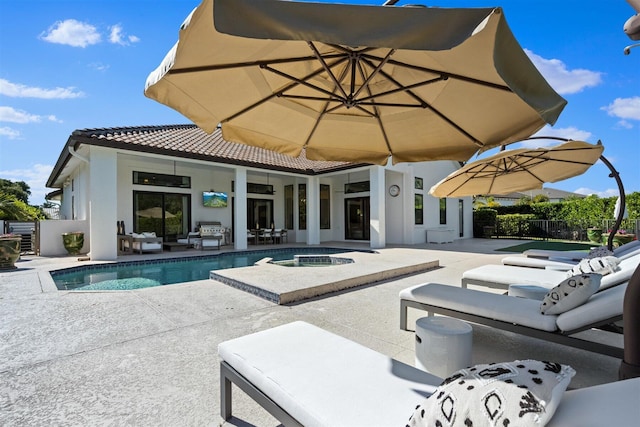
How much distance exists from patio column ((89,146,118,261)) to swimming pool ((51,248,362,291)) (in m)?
0.83

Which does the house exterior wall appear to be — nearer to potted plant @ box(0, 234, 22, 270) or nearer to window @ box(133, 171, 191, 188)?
window @ box(133, 171, 191, 188)

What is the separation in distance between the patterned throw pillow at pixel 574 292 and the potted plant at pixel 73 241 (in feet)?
43.0

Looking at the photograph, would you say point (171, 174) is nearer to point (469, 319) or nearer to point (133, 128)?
point (133, 128)

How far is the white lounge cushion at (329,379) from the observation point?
4.80 feet

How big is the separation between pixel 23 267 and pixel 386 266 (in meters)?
9.44

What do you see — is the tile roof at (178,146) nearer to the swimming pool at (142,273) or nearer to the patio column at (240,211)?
the patio column at (240,211)

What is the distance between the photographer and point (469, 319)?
10.6 ft

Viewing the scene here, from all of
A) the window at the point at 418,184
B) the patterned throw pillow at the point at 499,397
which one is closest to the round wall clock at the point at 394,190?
the window at the point at 418,184

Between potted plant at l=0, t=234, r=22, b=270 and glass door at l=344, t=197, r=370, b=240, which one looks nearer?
potted plant at l=0, t=234, r=22, b=270

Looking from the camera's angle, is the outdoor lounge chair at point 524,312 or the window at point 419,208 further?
the window at point 419,208

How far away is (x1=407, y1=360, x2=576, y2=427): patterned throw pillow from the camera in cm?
100

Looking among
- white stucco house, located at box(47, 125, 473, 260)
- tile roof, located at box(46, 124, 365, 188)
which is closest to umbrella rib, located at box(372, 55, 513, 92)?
tile roof, located at box(46, 124, 365, 188)

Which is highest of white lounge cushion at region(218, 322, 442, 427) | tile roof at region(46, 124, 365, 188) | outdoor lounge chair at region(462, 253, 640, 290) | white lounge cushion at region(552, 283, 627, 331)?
tile roof at region(46, 124, 365, 188)

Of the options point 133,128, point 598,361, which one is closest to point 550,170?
point 598,361
